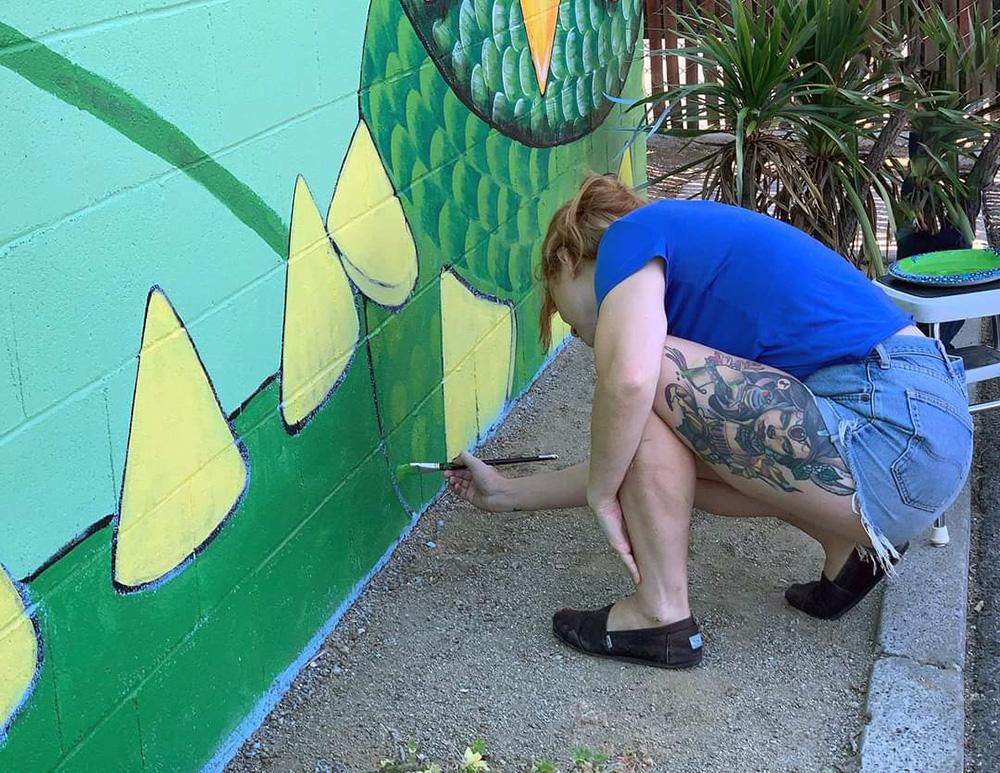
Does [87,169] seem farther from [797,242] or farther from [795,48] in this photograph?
[795,48]

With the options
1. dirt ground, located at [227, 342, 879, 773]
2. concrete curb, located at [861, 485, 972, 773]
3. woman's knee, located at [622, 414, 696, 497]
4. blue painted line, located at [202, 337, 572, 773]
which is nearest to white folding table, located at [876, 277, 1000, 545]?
concrete curb, located at [861, 485, 972, 773]

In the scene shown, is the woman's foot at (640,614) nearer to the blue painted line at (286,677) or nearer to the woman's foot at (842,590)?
the woman's foot at (842,590)

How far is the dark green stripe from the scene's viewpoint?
1.82 meters

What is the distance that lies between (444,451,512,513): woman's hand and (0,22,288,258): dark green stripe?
2.71 ft

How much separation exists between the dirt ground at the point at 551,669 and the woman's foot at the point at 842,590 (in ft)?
0.12

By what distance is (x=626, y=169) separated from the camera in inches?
212

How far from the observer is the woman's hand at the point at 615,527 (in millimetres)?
2719

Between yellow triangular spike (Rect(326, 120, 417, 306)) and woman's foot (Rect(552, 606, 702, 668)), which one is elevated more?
yellow triangular spike (Rect(326, 120, 417, 306))

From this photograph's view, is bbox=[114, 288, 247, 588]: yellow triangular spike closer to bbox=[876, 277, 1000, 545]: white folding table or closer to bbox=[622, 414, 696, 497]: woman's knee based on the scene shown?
bbox=[622, 414, 696, 497]: woman's knee

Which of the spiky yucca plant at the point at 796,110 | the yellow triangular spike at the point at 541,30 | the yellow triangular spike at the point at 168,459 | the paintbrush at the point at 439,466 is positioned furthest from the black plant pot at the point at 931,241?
the yellow triangular spike at the point at 168,459

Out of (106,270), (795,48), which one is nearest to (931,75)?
(795,48)

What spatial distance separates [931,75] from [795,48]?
0.93m

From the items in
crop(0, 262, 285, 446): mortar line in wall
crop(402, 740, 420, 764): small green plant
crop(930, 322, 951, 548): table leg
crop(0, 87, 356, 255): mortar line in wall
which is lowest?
crop(930, 322, 951, 548): table leg

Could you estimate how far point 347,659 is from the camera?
290cm
